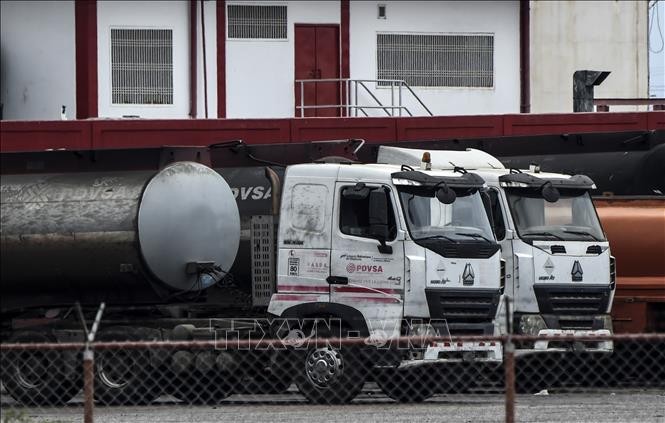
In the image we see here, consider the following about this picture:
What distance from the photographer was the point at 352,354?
16641mm

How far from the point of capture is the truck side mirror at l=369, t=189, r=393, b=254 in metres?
16.8

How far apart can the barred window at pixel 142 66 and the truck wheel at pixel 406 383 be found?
650 inches

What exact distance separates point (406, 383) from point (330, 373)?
0.94m

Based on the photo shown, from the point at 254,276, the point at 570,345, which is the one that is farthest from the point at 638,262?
the point at 254,276

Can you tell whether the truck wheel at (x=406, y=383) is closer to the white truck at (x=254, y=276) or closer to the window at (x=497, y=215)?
the white truck at (x=254, y=276)

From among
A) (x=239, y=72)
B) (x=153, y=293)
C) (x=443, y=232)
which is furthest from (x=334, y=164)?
(x=239, y=72)

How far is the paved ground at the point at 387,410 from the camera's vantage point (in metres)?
14.0

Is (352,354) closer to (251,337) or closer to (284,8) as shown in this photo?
(251,337)

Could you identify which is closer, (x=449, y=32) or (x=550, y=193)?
(x=550, y=193)

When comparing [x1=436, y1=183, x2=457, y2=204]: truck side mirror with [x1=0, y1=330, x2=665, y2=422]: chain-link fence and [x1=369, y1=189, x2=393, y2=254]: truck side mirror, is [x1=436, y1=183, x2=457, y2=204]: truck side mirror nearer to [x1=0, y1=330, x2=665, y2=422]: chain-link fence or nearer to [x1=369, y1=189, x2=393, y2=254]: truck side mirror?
[x1=369, y1=189, x2=393, y2=254]: truck side mirror

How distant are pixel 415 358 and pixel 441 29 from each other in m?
17.7

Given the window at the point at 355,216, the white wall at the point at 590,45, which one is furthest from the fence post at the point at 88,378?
the white wall at the point at 590,45

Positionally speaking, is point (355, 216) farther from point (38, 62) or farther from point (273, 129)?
point (38, 62)

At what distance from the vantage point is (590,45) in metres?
35.7
